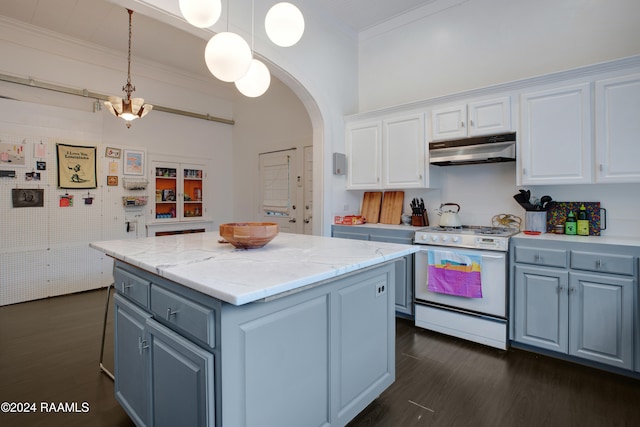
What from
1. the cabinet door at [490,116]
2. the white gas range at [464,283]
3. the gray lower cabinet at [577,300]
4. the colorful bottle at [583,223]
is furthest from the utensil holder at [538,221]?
the cabinet door at [490,116]

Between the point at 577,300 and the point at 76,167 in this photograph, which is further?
the point at 76,167

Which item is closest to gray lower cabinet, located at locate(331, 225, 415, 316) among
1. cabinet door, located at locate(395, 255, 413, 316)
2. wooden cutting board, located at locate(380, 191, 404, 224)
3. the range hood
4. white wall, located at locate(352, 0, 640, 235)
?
cabinet door, located at locate(395, 255, 413, 316)

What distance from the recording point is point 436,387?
88.5 inches

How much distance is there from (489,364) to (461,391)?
A: 53cm

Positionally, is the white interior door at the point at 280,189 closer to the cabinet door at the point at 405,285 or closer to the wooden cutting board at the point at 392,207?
the wooden cutting board at the point at 392,207

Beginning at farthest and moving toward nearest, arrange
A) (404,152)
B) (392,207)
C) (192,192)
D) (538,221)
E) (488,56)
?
1. (192,192)
2. (392,207)
3. (404,152)
4. (488,56)
5. (538,221)

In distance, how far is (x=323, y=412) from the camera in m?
1.57

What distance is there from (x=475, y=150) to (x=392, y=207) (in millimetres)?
1325

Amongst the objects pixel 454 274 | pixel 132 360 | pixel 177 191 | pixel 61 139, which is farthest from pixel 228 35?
pixel 177 191

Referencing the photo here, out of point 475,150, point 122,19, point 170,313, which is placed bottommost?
point 170,313

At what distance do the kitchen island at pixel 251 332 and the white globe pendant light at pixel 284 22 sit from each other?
1.21 m

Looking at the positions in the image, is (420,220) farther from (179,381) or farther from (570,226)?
(179,381)

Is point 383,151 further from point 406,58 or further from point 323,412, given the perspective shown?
point 323,412

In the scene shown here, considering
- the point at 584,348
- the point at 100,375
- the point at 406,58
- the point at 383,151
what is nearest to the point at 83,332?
the point at 100,375
